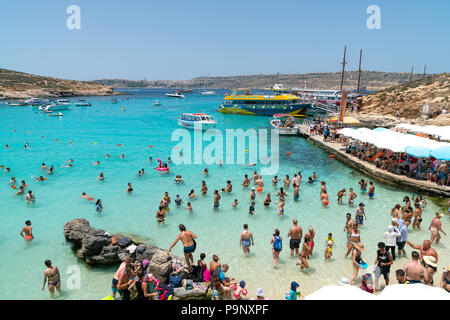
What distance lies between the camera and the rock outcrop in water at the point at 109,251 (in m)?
7.91

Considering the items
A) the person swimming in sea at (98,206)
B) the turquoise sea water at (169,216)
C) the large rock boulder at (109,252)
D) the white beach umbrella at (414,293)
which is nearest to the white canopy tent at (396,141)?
the turquoise sea water at (169,216)

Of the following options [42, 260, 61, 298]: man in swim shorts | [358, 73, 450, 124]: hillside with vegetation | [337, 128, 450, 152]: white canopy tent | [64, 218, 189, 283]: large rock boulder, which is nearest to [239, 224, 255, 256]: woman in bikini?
[64, 218, 189, 283]: large rock boulder

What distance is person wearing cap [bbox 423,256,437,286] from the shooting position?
6722 mm

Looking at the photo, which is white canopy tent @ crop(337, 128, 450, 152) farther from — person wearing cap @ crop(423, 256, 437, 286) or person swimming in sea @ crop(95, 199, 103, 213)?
person swimming in sea @ crop(95, 199, 103, 213)

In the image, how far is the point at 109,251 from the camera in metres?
9.48

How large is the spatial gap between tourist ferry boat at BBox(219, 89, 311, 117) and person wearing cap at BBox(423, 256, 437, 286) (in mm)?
47950

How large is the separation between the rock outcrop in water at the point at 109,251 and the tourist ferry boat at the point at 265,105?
47.4m

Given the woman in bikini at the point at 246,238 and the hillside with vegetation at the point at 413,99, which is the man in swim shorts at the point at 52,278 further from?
the hillside with vegetation at the point at 413,99

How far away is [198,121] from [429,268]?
3522 centimetres

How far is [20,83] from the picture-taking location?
3986 inches

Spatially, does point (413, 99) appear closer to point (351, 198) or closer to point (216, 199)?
point (351, 198)

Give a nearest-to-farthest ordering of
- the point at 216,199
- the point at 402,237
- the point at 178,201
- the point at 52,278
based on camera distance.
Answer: the point at 52,278
the point at 402,237
the point at 216,199
the point at 178,201

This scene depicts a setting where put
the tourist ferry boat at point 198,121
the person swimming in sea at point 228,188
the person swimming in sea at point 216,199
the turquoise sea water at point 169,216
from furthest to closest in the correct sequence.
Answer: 1. the tourist ferry boat at point 198,121
2. the person swimming in sea at point 228,188
3. the person swimming in sea at point 216,199
4. the turquoise sea water at point 169,216

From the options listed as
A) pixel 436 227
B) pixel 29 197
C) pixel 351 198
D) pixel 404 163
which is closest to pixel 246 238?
pixel 436 227
